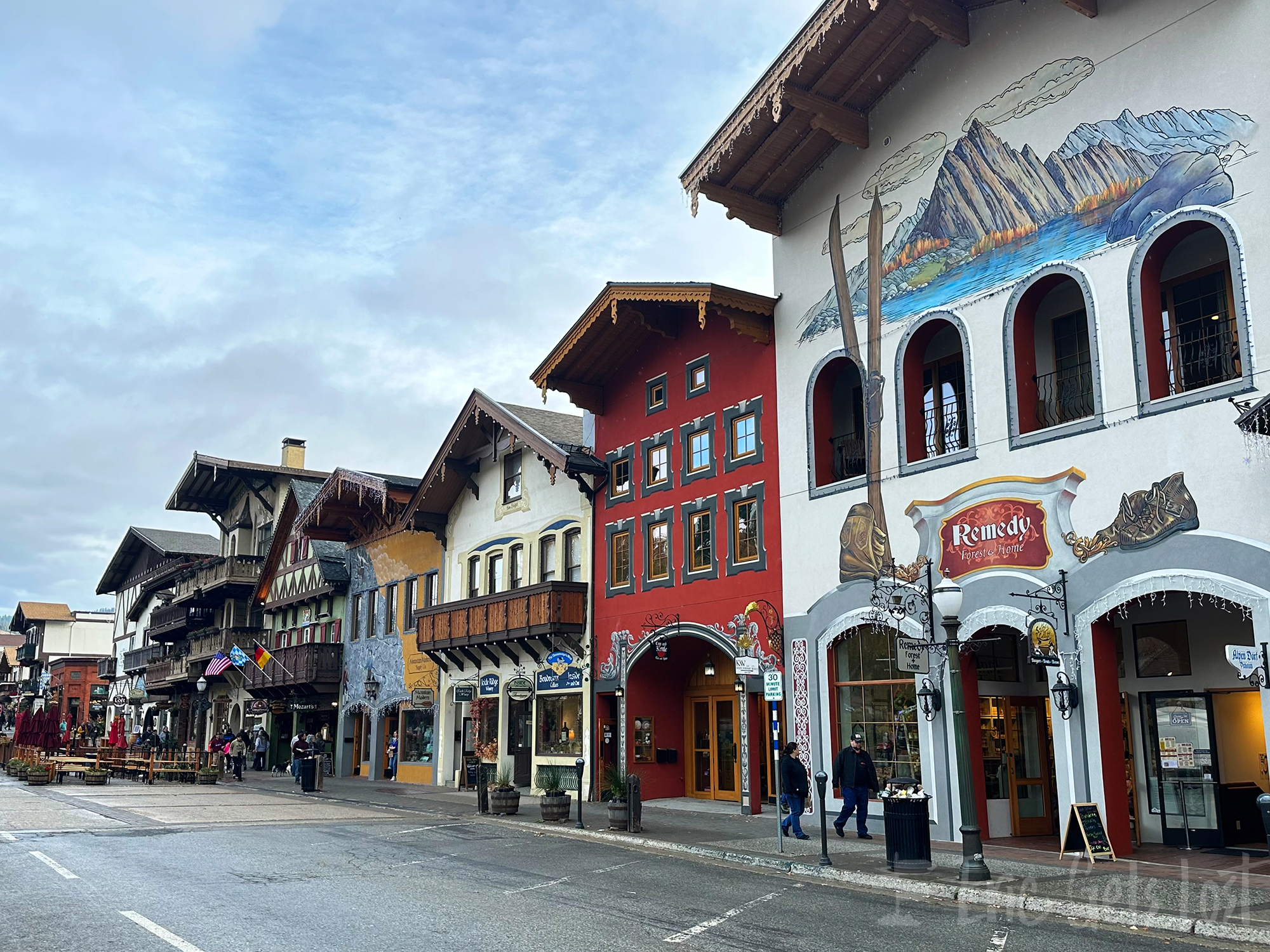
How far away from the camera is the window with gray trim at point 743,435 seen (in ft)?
74.1

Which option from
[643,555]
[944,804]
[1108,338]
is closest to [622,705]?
[643,555]

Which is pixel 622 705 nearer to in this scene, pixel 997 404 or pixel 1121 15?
A: pixel 997 404

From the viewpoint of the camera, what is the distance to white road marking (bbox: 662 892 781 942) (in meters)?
9.87

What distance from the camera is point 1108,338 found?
623 inches

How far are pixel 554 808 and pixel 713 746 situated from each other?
18.2 ft

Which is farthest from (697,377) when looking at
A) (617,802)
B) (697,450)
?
(617,802)

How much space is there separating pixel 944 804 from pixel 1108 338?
24.3 feet

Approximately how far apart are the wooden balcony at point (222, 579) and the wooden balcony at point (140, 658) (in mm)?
8089

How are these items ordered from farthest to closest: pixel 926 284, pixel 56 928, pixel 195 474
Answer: pixel 195 474, pixel 926 284, pixel 56 928

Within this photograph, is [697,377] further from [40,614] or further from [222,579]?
[40,614]

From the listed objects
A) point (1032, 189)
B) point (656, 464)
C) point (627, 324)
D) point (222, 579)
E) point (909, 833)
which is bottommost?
point (909, 833)

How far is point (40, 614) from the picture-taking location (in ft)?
301

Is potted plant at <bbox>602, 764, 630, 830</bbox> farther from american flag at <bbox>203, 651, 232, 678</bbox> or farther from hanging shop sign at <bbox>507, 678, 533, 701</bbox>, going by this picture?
american flag at <bbox>203, 651, 232, 678</bbox>

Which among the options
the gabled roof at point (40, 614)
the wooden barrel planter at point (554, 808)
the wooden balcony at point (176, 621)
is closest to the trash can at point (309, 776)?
the wooden barrel planter at point (554, 808)
